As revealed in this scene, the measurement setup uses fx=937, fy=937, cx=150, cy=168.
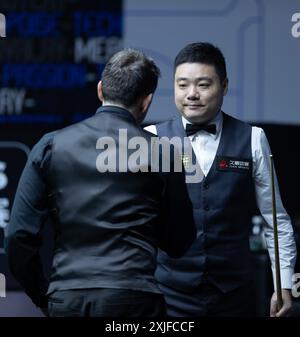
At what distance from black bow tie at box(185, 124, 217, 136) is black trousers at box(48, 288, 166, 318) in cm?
70

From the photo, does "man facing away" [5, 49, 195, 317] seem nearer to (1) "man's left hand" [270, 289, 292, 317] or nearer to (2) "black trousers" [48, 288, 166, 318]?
(2) "black trousers" [48, 288, 166, 318]

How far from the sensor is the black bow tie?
2.85 m

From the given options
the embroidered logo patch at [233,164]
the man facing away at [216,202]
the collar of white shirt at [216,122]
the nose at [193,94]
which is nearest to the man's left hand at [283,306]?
the man facing away at [216,202]

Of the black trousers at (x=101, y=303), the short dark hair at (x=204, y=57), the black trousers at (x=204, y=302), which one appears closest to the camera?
the black trousers at (x=101, y=303)

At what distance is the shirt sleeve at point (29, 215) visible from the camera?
233cm

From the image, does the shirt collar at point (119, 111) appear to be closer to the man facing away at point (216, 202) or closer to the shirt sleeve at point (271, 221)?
the man facing away at point (216, 202)

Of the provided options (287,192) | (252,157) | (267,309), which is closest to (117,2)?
(287,192)

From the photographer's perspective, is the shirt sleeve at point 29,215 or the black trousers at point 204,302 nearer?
the shirt sleeve at point 29,215

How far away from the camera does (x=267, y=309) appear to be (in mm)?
4352

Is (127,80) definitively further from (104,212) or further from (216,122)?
(216,122)

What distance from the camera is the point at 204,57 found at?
285cm

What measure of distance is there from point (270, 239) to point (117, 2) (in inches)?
84.6

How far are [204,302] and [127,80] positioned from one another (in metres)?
0.74
